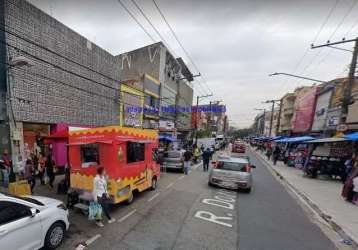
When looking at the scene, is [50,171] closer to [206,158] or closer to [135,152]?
[135,152]

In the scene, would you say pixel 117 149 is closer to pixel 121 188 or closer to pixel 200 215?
pixel 121 188

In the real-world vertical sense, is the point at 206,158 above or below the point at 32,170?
above

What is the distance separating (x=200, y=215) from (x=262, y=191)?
5.60 m

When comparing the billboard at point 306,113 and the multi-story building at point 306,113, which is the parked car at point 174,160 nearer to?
the multi-story building at point 306,113

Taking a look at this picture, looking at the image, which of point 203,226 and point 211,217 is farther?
point 211,217

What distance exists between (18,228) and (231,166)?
369 inches

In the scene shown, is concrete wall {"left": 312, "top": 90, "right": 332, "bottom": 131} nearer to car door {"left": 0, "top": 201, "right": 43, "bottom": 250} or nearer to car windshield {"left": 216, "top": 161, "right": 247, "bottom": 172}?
car windshield {"left": 216, "top": 161, "right": 247, "bottom": 172}

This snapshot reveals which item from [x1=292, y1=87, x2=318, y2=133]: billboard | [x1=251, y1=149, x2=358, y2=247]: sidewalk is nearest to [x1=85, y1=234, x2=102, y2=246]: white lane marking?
[x1=251, y1=149, x2=358, y2=247]: sidewalk

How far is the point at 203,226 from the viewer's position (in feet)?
21.1

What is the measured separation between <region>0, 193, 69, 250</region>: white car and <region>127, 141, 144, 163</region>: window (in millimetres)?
3207

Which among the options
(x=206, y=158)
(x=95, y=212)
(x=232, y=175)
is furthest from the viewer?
(x=206, y=158)

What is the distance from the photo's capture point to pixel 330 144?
17.1 meters

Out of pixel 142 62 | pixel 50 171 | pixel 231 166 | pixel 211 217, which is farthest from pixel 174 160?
pixel 142 62

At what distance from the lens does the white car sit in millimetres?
4109
